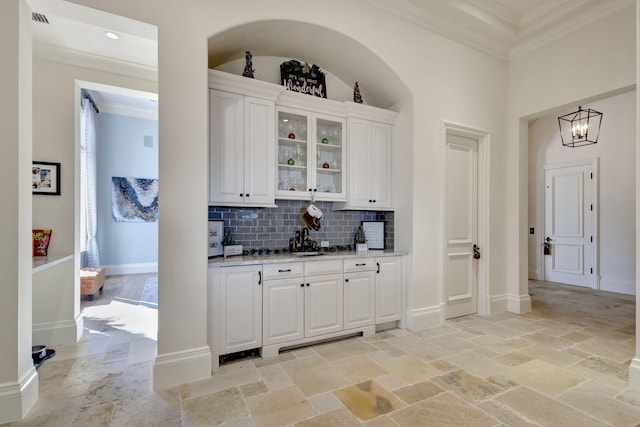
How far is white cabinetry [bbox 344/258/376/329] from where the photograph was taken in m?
3.27

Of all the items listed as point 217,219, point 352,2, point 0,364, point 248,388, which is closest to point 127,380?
point 0,364

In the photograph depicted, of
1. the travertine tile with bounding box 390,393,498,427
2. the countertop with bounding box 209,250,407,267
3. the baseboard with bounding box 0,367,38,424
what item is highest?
the countertop with bounding box 209,250,407,267

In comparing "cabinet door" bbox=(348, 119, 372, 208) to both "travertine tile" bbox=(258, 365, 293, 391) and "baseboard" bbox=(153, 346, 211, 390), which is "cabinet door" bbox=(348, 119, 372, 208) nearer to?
"travertine tile" bbox=(258, 365, 293, 391)

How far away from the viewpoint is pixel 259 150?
3068mm

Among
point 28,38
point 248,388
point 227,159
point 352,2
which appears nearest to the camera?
point 28,38

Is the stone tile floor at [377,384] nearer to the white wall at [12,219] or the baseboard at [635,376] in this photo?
the baseboard at [635,376]

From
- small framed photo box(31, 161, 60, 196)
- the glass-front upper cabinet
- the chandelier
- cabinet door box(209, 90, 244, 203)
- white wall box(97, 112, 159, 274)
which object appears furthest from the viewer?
white wall box(97, 112, 159, 274)

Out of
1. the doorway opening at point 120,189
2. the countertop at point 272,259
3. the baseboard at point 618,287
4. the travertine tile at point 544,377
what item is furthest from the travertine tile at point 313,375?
the baseboard at point 618,287

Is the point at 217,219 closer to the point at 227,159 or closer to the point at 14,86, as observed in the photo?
the point at 227,159

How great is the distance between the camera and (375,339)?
10.8 ft

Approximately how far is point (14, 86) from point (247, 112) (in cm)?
163

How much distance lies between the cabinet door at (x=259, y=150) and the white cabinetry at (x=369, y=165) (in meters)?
0.96

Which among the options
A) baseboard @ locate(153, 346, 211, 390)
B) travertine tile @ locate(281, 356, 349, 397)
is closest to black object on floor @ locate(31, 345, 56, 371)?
baseboard @ locate(153, 346, 211, 390)

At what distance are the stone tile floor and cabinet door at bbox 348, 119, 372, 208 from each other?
156 cm
